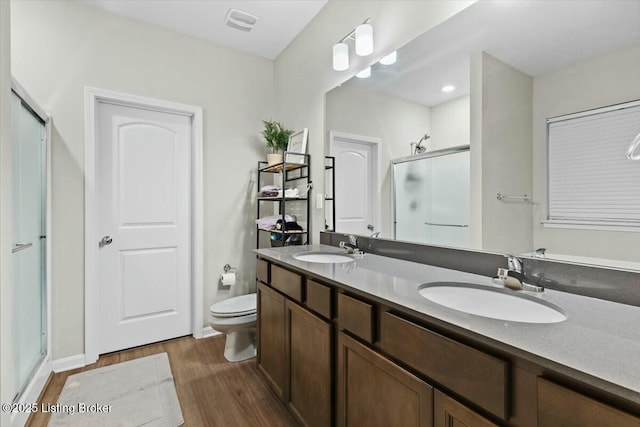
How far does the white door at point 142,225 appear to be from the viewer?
2379mm

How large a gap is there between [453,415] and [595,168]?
0.90 meters

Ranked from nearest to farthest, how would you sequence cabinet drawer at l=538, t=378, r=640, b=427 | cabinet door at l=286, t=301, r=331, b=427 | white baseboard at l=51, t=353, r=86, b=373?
cabinet drawer at l=538, t=378, r=640, b=427
cabinet door at l=286, t=301, r=331, b=427
white baseboard at l=51, t=353, r=86, b=373

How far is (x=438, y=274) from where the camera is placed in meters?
1.28

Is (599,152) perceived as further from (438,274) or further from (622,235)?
(438,274)

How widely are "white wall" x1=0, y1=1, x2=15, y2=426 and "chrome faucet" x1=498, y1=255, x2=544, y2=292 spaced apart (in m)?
1.87

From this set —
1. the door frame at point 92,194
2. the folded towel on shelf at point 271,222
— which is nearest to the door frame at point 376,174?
the folded towel on shelf at point 271,222

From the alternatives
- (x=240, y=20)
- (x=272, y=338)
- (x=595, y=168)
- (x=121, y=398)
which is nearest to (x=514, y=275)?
(x=595, y=168)

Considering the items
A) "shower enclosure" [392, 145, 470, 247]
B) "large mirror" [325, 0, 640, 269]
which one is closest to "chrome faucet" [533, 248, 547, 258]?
"large mirror" [325, 0, 640, 269]

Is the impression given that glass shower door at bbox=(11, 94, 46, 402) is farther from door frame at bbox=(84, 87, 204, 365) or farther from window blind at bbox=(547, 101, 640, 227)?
window blind at bbox=(547, 101, 640, 227)

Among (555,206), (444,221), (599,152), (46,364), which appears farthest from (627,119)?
(46,364)

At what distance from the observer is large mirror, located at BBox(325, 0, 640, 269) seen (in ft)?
3.20

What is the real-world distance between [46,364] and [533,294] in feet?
9.16

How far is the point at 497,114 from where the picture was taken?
1255 millimetres

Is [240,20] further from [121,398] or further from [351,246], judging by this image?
[121,398]
